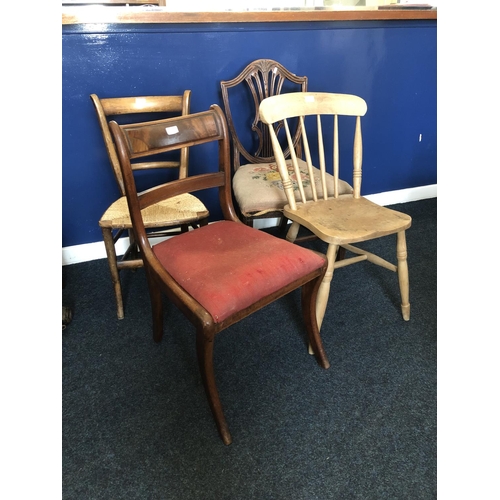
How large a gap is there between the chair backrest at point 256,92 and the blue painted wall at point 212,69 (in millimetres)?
118

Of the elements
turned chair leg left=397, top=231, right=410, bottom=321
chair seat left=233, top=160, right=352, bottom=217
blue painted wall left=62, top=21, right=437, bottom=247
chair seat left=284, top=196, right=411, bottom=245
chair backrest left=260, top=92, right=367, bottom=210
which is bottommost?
turned chair leg left=397, top=231, right=410, bottom=321

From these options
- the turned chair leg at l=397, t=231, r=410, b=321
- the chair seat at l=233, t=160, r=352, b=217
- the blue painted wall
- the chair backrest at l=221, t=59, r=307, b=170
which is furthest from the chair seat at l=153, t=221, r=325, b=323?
the blue painted wall

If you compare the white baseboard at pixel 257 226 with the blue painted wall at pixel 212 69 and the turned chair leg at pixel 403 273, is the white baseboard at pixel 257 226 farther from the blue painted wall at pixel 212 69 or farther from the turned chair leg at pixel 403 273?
the turned chair leg at pixel 403 273

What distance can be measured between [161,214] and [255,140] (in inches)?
36.6

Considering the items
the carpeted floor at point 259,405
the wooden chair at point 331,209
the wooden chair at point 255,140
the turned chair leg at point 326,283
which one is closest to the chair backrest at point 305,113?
the wooden chair at point 331,209

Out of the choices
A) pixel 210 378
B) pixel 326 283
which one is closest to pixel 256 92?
pixel 326 283

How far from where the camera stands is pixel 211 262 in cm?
125

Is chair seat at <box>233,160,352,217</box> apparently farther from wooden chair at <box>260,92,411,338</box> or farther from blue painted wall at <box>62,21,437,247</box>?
blue painted wall at <box>62,21,437,247</box>

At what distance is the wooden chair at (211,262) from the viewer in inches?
44.6

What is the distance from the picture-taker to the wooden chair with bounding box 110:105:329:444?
1.13m

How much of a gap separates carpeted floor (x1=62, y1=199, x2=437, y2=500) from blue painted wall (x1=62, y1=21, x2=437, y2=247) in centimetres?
66

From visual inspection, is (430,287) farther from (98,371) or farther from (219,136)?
(98,371)

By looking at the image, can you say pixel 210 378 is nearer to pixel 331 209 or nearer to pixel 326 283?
pixel 326 283
